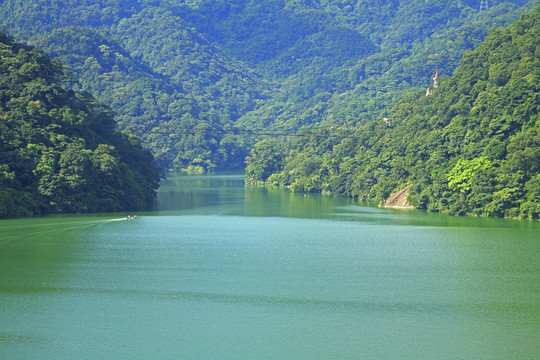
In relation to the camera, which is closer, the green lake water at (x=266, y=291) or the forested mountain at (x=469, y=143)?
the green lake water at (x=266, y=291)

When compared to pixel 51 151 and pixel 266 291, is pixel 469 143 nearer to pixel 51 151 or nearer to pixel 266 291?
pixel 51 151

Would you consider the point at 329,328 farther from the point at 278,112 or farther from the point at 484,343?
the point at 278,112

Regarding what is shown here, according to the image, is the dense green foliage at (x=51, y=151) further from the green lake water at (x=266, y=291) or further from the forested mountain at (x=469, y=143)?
the forested mountain at (x=469, y=143)

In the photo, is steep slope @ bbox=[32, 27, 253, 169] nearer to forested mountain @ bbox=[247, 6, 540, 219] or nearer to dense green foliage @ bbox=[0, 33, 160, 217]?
forested mountain @ bbox=[247, 6, 540, 219]

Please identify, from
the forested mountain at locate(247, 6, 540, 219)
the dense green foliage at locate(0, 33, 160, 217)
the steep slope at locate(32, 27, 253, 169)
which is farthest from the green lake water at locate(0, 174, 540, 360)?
the steep slope at locate(32, 27, 253, 169)

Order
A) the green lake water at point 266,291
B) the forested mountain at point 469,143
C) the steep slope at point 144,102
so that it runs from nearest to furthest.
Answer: the green lake water at point 266,291 → the forested mountain at point 469,143 → the steep slope at point 144,102

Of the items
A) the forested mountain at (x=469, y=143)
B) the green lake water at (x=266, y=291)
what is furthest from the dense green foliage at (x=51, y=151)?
the forested mountain at (x=469, y=143)

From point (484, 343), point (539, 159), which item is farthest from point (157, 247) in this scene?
point (539, 159)
